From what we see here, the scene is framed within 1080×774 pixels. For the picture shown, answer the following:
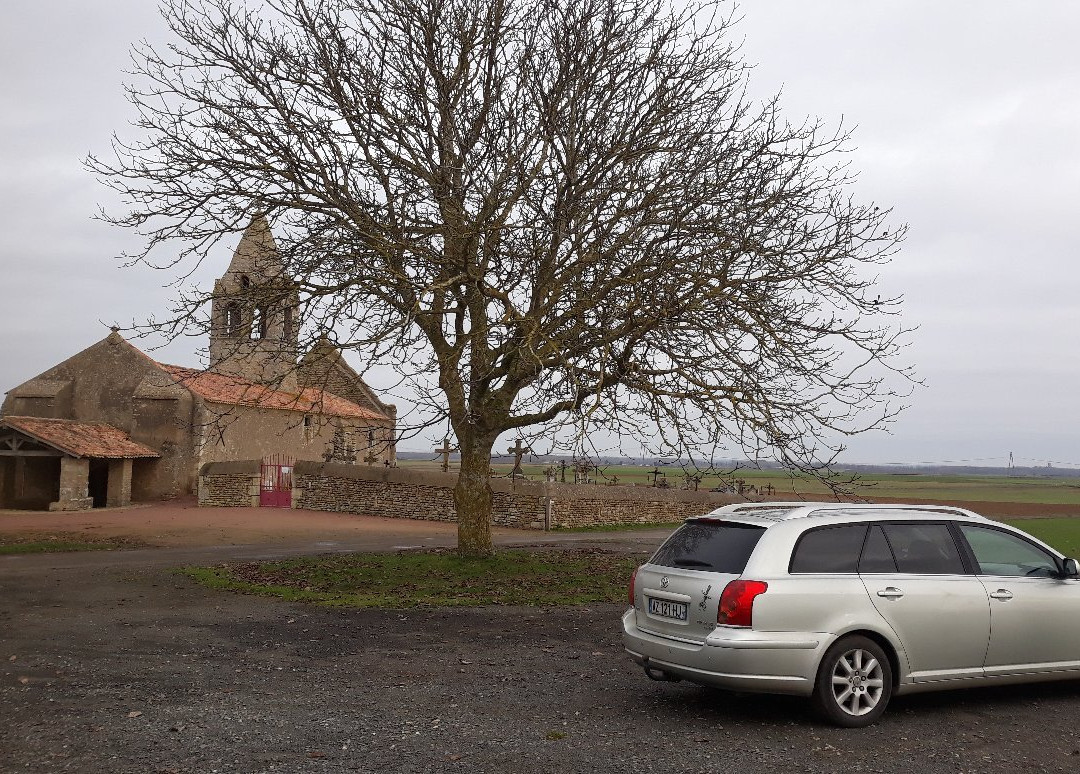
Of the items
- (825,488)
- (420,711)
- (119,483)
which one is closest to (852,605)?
(420,711)

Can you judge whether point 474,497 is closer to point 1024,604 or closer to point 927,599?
point 927,599

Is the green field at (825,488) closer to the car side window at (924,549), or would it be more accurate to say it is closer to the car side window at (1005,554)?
the car side window at (1005,554)

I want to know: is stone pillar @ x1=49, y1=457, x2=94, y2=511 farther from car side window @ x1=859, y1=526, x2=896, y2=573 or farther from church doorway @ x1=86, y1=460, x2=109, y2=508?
car side window @ x1=859, y1=526, x2=896, y2=573

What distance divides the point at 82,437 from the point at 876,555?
30.2 metres

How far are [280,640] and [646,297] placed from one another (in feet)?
20.8

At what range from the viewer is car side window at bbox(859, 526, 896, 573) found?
21.2ft

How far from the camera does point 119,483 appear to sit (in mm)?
31078

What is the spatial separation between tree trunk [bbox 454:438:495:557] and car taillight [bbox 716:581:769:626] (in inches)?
350

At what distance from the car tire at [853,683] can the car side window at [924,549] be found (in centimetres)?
74

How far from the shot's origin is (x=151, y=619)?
10.3 m

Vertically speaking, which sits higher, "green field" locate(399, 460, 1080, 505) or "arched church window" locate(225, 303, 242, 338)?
"arched church window" locate(225, 303, 242, 338)

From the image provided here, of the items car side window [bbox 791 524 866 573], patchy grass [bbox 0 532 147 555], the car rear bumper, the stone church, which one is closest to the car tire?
the car rear bumper

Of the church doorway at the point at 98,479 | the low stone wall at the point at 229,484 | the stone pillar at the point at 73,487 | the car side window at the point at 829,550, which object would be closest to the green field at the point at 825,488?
the car side window at the point at 829,550

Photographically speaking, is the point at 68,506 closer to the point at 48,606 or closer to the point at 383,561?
the point at 383,561
